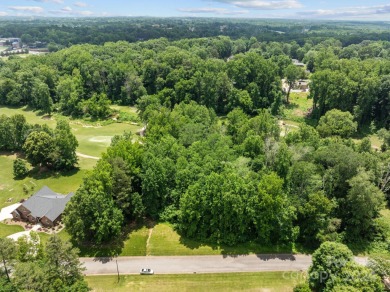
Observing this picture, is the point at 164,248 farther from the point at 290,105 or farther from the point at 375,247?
the point at 290,105

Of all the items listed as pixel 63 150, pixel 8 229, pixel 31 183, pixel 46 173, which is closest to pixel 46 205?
pixel 8 229

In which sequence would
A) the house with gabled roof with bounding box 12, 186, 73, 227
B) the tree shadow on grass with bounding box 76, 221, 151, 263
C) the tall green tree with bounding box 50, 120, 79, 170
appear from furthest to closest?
the tall green tree with bounding box 50, 120, 79, 170 → the house with gabled roof with bounding box 12, 186, 73, 227 → the tree shadow on grass with bounding box 76, 221, 151, 263

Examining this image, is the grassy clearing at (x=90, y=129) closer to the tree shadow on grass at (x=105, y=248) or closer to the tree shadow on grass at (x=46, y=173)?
the tree shadow on grass at (x=46, y=173)

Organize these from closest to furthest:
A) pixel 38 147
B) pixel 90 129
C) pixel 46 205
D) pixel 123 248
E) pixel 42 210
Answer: pixel 123 248 < pixel 42 210 < pixel 46 205 < pixel 38 147 < pixel 90 129

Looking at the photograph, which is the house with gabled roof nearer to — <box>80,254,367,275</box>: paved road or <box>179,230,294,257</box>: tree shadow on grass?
<box>80,254,367,275</box>: paved road

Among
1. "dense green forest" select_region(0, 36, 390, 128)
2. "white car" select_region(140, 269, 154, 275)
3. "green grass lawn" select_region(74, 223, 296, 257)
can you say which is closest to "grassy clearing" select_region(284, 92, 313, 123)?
"dense green forest" select_region(0, 36, 390, 128)

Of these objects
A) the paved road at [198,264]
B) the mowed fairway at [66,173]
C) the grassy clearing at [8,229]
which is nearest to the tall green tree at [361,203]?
the paved road at [198,264]
